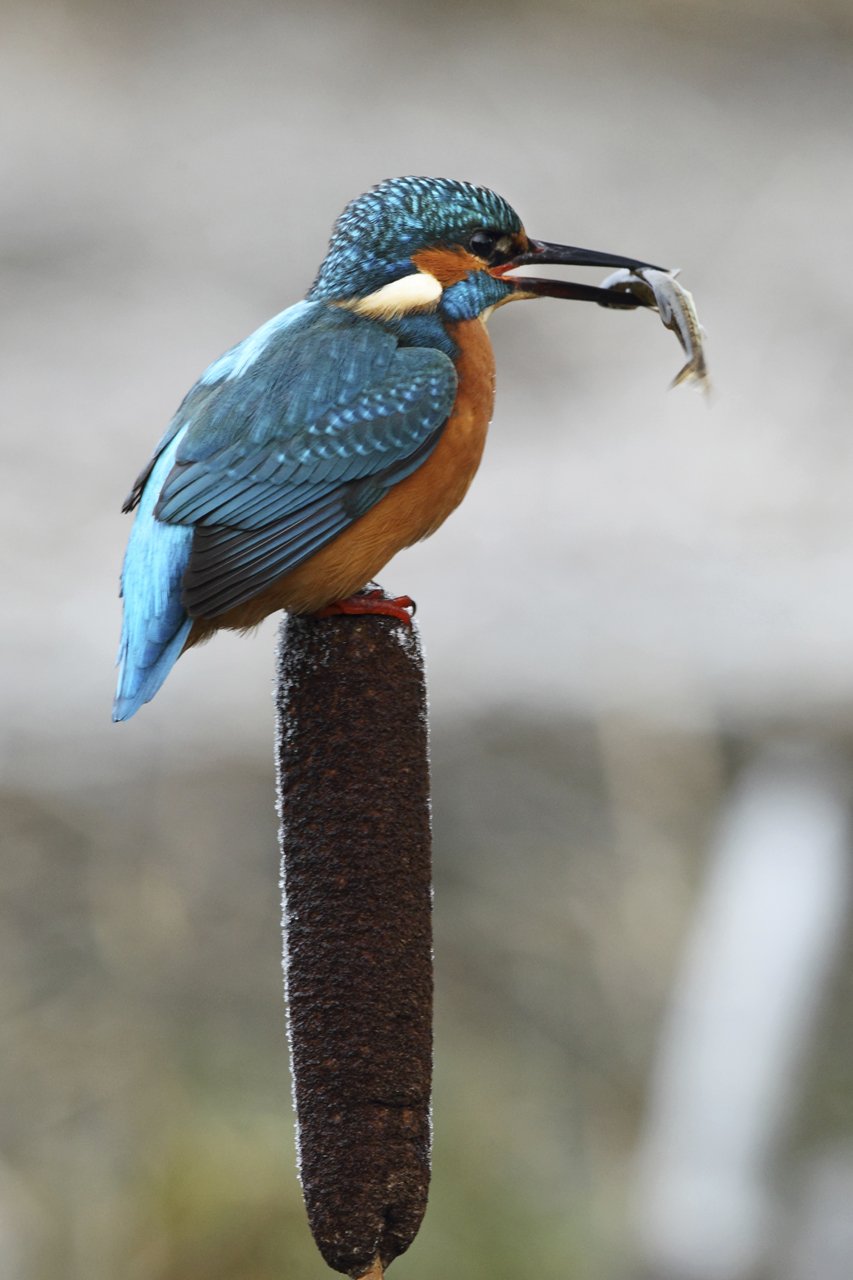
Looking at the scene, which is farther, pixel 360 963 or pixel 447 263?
pixel 447 263

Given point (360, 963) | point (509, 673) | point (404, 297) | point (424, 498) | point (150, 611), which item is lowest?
point (509, 673)

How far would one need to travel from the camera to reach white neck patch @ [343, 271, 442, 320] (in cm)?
214

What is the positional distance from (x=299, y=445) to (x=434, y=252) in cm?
32

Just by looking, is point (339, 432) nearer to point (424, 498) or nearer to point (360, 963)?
point (424, 498)

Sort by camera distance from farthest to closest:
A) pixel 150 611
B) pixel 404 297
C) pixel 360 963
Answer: pixel 404 297 → pixel 150 611 → pixel 360 963

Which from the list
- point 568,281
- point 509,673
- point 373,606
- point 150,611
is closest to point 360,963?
point 373,606

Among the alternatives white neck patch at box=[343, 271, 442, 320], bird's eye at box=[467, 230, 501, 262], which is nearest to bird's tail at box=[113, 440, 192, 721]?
white neck patch at box=[343, 271, 442, 320]

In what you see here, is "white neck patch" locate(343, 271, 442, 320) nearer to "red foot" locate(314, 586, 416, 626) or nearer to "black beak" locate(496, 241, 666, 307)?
"black beak" locate(496, 241, 666, 307)

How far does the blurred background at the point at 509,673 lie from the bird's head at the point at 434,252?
2.93 m

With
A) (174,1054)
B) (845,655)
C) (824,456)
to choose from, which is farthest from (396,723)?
(824,456)

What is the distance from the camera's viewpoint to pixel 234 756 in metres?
6.65

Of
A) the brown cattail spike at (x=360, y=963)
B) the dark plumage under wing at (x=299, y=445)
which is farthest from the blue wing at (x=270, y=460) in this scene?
the brown cattail spike at (x=360, y=963)

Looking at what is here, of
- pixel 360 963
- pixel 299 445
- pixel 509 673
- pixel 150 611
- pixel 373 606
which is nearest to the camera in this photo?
pixel 360 963

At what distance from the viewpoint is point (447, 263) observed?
216cm
